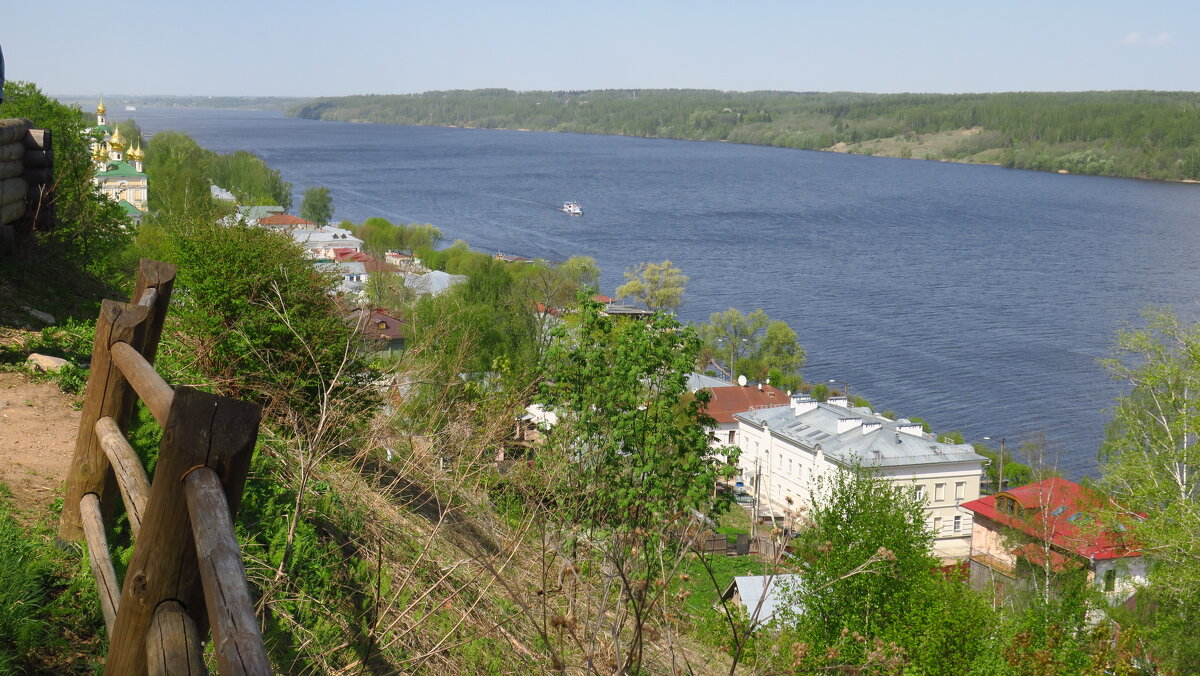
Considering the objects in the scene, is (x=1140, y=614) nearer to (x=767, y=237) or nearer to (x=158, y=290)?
(x=158, y=290)

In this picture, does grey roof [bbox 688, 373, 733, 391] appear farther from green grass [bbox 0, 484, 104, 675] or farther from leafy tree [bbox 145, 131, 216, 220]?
green grass [bbox 0, 484, 104, 675]

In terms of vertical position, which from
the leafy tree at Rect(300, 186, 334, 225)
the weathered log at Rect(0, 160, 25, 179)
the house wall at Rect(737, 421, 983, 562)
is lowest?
the house wall at Rect(737, 421, 983, 562)

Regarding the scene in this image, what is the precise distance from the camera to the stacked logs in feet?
22.1

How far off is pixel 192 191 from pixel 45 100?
488 inches

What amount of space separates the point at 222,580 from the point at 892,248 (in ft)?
202

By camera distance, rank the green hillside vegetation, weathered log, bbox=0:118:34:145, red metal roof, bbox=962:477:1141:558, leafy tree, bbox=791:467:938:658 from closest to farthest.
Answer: the green hillside vegetation → weathered log, bbox=0:118:34:145 → leafy tree, bbox=791:467:938:658 → red metal roof, bbox=962:477:1141:558

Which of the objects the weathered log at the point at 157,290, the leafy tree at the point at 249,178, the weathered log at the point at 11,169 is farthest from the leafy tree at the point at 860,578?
the leafy tree at the point at 249,178

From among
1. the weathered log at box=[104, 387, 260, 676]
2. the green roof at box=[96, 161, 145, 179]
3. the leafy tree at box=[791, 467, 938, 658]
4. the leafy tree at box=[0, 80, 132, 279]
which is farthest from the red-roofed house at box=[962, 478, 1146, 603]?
the green roof at box=[96, 161, 145, 179]

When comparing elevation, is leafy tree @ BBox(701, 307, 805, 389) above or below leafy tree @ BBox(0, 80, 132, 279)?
below

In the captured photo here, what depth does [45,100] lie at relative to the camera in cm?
1834

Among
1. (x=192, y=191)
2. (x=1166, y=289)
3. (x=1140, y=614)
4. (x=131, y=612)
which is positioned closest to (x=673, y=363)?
(x=131, y=612)

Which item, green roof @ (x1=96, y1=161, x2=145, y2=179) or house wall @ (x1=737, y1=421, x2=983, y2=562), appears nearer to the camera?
house wall @ (x1=737, y1=421, x2=983, y2=562)

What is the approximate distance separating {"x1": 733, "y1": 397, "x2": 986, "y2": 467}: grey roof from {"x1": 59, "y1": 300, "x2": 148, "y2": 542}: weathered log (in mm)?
22054

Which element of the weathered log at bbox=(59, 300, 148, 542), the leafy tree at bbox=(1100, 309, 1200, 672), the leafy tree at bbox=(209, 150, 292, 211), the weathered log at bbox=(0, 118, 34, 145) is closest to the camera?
the weathered log at bbox=(59, 300, 148, 542)
